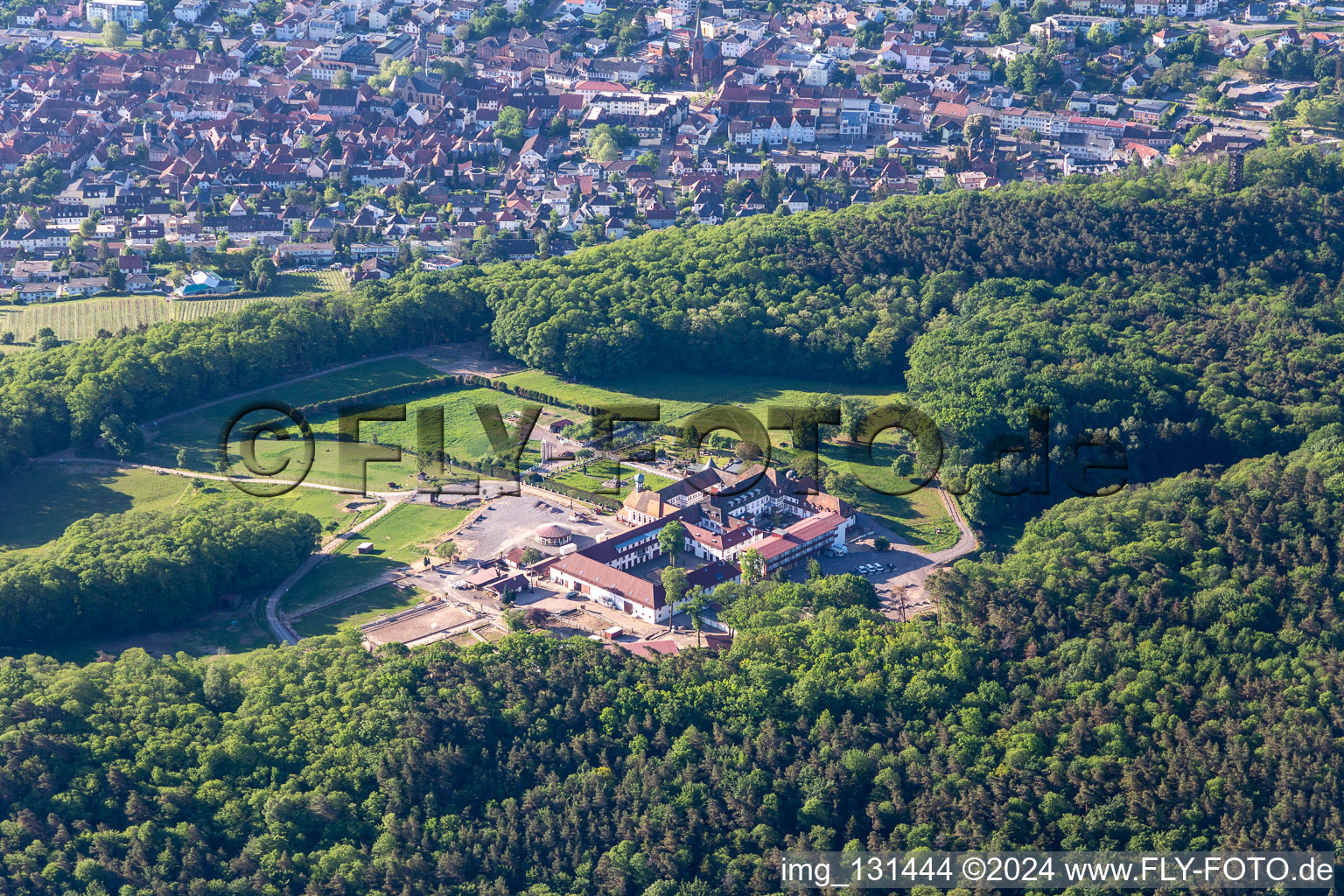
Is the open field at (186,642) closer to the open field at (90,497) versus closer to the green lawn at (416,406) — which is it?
the open field at (90,497)

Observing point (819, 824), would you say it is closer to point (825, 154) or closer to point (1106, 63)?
point (825, 154)

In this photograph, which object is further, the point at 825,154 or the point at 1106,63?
the point at 1106,63

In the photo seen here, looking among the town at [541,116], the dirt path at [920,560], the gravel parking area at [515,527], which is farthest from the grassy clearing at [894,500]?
the town at [541,116]

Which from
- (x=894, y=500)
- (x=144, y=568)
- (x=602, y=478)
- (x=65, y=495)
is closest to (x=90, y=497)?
(x=65, y=495)

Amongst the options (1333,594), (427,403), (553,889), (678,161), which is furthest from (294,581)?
(678,161)

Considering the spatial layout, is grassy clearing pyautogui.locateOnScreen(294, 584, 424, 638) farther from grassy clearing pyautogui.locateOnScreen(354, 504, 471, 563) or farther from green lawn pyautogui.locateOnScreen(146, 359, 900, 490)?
green lawn pyautogui.locateOnScreen(146, 359, 900, 490)

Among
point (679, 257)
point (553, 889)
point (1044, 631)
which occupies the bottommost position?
point (553, 889)

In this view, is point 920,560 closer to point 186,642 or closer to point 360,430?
point 360,430
